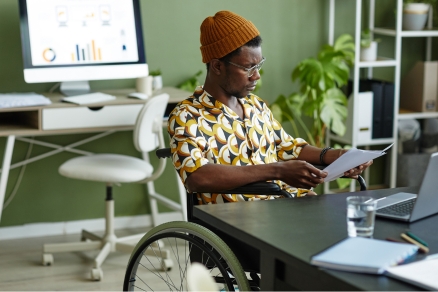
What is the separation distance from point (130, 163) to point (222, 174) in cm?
125

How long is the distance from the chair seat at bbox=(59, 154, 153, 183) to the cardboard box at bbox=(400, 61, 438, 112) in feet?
5.82

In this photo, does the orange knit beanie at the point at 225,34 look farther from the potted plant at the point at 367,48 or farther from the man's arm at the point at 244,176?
the potted plant at the point at 367,48

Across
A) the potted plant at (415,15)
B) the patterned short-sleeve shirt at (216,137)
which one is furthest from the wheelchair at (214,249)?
the potted plant at (415,15)

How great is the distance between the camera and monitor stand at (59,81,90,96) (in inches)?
130

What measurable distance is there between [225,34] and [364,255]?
103cm

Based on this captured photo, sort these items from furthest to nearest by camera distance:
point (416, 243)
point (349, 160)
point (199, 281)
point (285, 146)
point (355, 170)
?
point (285, 146) → point (355, 170) → point (349, 160) → point (416, 243) → point (199, 281)

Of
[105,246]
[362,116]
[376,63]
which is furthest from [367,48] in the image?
[105,246]

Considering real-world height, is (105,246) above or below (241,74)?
below

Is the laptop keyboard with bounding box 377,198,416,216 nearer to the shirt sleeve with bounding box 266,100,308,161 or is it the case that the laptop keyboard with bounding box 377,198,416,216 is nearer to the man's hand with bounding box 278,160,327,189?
the man's hand with bounding box 278,160,327,189

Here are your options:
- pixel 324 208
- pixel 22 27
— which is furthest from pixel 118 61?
pixel 324 208

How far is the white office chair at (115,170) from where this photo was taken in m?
2.95

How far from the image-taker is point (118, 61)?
3326 mm

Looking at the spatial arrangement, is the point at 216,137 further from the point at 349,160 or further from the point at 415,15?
the point at 415,15

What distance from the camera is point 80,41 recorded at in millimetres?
3252
